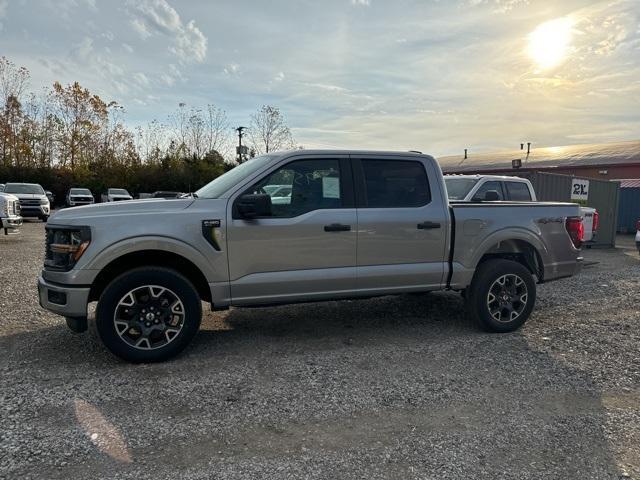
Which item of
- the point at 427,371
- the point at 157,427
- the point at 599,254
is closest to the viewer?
the point at 157,427

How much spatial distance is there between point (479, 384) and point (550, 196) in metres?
13.2

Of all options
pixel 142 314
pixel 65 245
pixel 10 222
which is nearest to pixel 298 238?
pixel 142 314

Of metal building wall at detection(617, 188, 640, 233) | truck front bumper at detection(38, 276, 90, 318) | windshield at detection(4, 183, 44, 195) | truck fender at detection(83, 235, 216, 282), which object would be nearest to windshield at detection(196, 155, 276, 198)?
truck fender at detection(83, 235, 216, 282)

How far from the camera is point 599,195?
15.4 meters

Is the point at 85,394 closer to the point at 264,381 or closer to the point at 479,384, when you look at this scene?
the point at 264,381

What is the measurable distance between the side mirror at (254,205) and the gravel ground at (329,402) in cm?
139

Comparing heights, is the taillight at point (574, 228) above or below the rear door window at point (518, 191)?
below

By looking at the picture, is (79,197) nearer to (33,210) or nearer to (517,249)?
(33,210)

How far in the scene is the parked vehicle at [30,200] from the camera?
19.6 m

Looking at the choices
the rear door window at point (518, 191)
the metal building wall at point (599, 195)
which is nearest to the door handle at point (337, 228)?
the rear door window at point (518, 191)

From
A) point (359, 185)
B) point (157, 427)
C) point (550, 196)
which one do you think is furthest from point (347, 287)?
point (550, 196)

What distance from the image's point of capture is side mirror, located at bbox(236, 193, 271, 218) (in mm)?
4340

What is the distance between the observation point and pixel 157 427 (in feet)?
10.6

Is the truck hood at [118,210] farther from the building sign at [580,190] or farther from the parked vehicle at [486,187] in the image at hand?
the building sign at [580,190]
